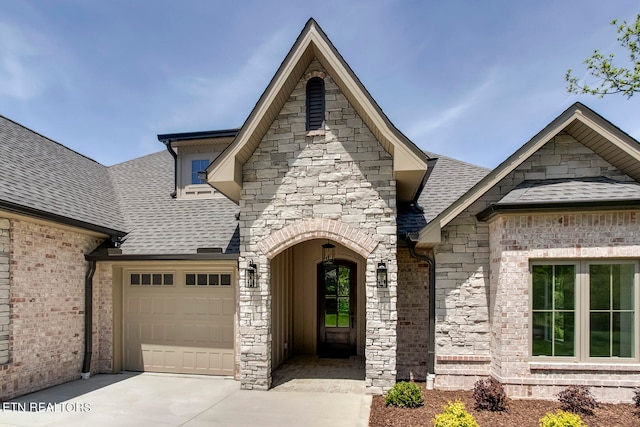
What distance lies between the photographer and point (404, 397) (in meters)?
6.60

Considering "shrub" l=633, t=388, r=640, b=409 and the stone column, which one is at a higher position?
the stone column

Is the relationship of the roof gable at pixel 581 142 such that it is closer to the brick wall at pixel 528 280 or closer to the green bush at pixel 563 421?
the brick wall at pixel 528 280

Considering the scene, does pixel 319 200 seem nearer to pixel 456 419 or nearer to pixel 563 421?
pixel 456 419

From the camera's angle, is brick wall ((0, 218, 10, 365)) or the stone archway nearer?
brick wall ((0, 218, 10, 365))

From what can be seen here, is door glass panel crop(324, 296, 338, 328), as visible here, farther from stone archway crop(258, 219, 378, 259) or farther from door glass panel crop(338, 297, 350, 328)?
stone archway crop(258, 219, 378, 259)

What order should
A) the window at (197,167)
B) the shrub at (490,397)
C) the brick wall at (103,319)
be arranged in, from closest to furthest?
the shrub at (490,397) → the brick wall at (103,319) → the window at (197,167)

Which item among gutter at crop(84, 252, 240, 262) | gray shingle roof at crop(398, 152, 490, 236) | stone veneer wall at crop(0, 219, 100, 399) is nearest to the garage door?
gutter at crop(84, 252, 240, 262)

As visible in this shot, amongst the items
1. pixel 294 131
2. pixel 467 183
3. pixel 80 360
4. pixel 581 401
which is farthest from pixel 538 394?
pixel 80 360

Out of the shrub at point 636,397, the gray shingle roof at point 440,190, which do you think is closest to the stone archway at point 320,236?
the gray shingle roof at point 440,190

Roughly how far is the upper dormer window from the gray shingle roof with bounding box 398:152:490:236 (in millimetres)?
2643

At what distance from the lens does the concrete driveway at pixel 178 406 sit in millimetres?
6070

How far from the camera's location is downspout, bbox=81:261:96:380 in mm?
8852

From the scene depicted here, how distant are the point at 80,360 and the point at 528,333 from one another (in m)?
9.96

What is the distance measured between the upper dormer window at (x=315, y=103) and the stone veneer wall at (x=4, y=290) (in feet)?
20.9
